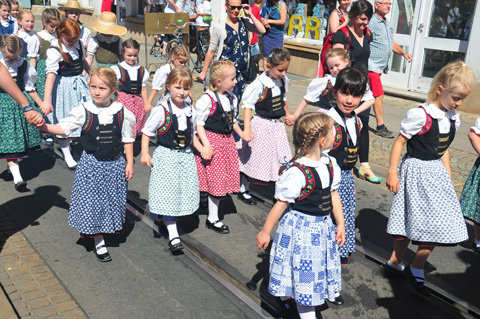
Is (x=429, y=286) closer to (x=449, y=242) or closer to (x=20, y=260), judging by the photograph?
(x=449, y=242)

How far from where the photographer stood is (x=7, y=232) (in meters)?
5.14

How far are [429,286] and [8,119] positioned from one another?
5.19 metres

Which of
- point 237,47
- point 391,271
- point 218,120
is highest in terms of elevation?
point 237,47

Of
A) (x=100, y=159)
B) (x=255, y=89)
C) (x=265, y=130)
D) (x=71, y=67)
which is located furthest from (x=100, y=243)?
(x=71, y=67)

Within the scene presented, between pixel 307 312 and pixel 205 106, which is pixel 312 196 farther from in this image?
pixel 205 106

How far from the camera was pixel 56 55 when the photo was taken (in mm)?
6684

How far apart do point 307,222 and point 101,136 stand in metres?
2.08

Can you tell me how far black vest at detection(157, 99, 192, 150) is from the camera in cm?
465

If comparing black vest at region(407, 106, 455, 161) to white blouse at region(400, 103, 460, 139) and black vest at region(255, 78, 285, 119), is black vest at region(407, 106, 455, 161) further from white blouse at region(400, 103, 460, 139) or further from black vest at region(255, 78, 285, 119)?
black vest at region(255, 78, 285, 119)

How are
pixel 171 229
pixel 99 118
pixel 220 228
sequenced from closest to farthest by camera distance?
pixel 99 118 < pixel 171 229 < pixel 220 228

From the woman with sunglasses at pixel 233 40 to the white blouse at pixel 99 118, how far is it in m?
2.58

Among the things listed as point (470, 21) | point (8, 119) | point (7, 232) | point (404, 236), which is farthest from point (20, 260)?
point (470, 21)

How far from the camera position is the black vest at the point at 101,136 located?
4426 millimetres

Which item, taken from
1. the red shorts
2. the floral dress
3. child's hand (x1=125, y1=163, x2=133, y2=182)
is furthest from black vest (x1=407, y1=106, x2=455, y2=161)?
the red shorts
